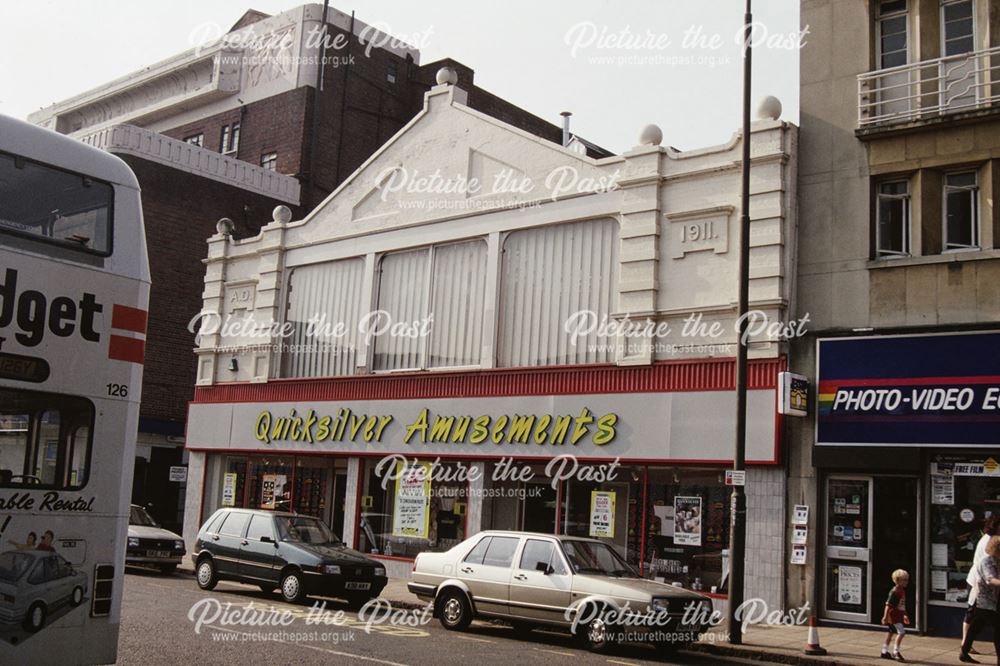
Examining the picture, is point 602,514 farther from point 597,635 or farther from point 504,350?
point 597,635

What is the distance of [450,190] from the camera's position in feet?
80.3

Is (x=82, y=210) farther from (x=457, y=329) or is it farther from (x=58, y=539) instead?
(x=457, y=329)

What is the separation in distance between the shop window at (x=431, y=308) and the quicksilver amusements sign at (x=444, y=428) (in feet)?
4.80

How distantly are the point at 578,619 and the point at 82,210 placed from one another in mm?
8689

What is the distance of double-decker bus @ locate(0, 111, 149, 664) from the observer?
24.5 ft

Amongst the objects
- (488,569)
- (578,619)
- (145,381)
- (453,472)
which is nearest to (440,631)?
(488,569)

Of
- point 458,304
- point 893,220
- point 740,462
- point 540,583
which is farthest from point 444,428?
point 893,220

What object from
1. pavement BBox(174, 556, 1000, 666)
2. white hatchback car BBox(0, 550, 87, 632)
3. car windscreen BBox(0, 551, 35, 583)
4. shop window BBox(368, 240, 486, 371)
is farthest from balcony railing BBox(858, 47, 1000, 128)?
car windscreen BBox(0, 551, 35, 583)

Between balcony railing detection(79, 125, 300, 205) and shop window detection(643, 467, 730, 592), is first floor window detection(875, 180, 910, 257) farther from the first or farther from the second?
balcony railing detection(79, 125, 300, 205)

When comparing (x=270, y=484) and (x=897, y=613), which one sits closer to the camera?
(x=897, y=613)

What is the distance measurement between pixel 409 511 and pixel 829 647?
11318 mm

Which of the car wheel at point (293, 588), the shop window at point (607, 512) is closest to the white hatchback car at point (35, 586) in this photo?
the car wheel at point (293, 588)

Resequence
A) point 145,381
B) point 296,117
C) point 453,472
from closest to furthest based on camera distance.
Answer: point 453,472 → point 145,381 → point 296,117

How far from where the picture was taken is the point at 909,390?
16.7 m
